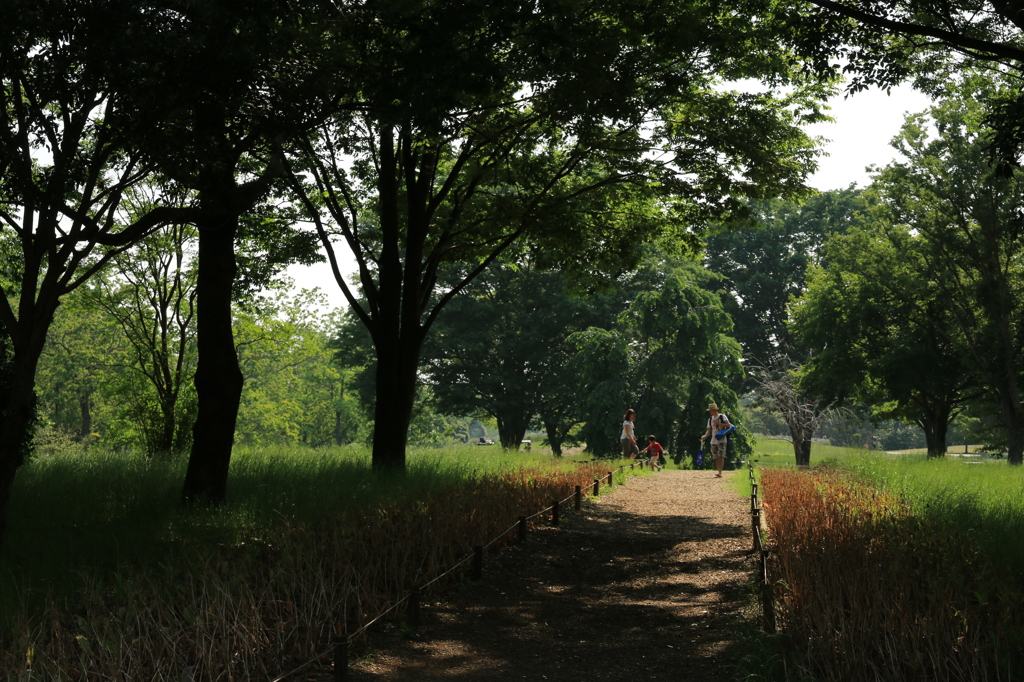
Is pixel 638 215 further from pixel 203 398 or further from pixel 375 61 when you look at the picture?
pixel 203 398

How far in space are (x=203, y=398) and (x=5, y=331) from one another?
156 inches

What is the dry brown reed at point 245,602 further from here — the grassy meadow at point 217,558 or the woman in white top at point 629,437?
the woman in white top at point 629,437

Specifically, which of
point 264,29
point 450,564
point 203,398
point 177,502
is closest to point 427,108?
point 264,29

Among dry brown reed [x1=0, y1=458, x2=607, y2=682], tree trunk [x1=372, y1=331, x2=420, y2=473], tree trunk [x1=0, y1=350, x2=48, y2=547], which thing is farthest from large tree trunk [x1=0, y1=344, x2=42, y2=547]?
tree trunk [x1=372, y1=331, x2=420, y2=473]

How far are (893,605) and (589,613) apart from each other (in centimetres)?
277

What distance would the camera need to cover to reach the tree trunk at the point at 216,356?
412 inches

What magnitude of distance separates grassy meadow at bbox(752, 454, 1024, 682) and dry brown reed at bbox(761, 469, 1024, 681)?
0.04 ft

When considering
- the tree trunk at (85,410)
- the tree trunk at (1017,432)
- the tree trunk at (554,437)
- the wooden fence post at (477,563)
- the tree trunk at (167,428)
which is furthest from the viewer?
the tree trunk at (85,410)

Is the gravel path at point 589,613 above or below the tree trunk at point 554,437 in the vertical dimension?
below

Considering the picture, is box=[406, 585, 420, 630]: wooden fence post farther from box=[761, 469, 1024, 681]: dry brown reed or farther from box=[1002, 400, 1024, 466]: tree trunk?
box=[1002, 400, 1024, 466]: tree trunk

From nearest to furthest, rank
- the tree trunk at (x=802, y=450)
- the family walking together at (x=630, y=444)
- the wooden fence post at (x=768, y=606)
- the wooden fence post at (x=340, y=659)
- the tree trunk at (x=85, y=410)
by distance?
the wooden fence post at (x=340, y=659) → the wooden fence post at (x=768, y=606) → the family walking together at (x=630, y=444) → the tree trunk at (x=802, y=450) → the tree trunk at (x=85, y=410)

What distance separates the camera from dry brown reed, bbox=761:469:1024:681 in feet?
15.3

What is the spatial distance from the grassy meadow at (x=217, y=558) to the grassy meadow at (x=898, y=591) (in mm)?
3250

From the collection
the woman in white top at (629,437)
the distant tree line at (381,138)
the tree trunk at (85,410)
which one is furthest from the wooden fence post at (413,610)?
the tree trunk at (85,410)
